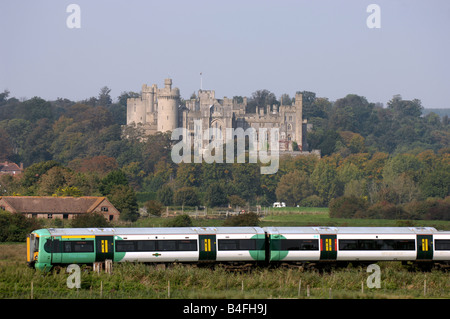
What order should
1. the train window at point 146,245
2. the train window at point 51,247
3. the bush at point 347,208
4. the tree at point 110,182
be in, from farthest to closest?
the tree at point 110,182 → the bush at point 347,208 → the train window at point 146,245 → the train window at point 51,247

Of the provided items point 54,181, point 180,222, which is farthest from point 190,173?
point 180,222

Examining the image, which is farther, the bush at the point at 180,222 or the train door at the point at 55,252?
the bush at the point at 180,222

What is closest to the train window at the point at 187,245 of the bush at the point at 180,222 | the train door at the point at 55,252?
the train door at the point at 55,252

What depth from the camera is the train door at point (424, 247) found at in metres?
41.2

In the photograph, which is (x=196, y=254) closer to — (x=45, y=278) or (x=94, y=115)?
(x=45, y=278)

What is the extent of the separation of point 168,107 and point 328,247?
130499 mm

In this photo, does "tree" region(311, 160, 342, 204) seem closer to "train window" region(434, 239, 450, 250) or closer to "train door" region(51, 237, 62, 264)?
"train window" region(434, 239, 450, 250)

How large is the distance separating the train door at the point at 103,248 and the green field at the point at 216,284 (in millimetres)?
980

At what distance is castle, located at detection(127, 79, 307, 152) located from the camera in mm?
169625

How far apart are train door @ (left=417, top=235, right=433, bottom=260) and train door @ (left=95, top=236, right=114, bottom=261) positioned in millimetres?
13377

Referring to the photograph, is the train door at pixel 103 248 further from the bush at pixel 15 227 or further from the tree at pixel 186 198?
the tree at pixel 186 198

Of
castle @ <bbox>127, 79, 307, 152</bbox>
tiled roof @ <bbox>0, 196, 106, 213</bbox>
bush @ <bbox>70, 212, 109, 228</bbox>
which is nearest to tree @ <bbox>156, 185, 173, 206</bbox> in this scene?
tiled roof @ <bbox>0, 196, 106, 213</bbox>

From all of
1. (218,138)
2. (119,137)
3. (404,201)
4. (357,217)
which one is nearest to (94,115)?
(119,137)
